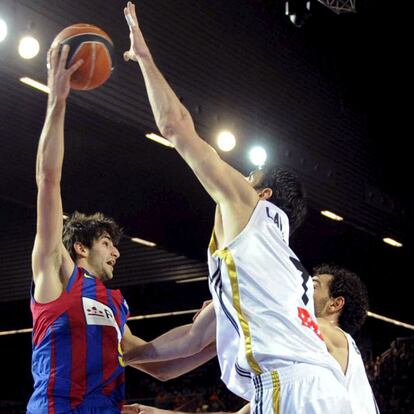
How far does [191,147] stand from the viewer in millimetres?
3895

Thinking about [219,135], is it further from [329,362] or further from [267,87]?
[329,362]

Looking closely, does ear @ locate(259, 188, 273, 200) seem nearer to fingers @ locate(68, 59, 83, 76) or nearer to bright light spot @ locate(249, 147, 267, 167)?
fingers @ locate(68, 59, 83, 76)

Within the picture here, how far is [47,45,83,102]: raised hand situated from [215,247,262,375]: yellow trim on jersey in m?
0.95

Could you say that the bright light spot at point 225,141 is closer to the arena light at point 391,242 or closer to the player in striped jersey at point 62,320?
the arena light at point 391,242

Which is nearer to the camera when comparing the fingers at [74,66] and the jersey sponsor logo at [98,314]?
the fingers at [74,66]

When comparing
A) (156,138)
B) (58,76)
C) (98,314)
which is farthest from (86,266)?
(156,138)

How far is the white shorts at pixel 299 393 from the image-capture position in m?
3.58

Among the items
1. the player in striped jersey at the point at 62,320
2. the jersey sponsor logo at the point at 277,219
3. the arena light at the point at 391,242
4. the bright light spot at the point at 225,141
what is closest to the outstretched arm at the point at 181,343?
the player in striped jersey at the point at 62,320

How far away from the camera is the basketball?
4125 millimetres

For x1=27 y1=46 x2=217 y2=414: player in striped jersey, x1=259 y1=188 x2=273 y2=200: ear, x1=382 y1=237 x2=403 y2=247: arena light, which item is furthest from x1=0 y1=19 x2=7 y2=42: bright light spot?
x1=382 y1=237 x2=403 y2=247: arena light

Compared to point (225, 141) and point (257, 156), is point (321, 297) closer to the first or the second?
point (225, 141)

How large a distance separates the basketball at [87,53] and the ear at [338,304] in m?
1.81

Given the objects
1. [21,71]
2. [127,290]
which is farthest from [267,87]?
[127,290]

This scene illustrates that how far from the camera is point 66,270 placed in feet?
13.8
